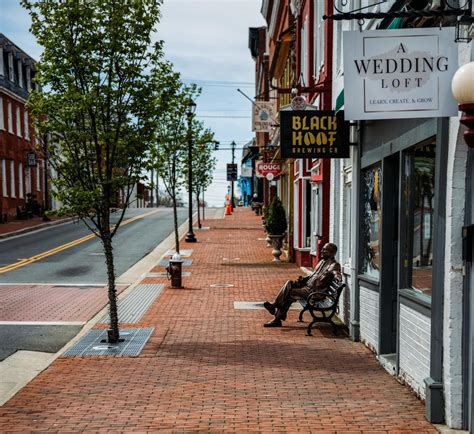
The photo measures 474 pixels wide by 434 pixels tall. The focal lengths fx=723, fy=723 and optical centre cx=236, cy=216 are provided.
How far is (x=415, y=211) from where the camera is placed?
780 centimetres

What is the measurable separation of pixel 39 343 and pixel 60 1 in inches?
199

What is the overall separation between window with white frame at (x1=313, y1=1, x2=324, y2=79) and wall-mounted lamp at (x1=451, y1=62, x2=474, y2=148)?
11462 millimetres

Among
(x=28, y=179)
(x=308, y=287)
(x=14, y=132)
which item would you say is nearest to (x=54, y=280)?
(x=308, y=287)

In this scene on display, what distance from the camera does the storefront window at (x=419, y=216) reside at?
7.21m

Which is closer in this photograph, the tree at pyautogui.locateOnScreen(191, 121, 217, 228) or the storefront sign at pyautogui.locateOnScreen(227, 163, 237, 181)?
the tree at pyautogui.locateOnScreen(191, 121, 217, 228)

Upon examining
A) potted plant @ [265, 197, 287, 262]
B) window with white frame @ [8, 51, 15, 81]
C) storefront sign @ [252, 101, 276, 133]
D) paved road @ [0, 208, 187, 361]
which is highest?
window with white frame @ [8, 51, 15, 81]

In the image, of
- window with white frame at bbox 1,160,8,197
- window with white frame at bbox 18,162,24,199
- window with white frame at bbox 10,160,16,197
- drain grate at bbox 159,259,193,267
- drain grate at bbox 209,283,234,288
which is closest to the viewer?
drain grate at bbox 209,283,234,288

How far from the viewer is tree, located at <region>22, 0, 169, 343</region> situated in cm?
1035

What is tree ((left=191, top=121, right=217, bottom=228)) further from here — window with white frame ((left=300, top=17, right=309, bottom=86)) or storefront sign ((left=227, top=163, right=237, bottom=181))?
storefront sign ((left=227, top=163, right=237, bottom=181))

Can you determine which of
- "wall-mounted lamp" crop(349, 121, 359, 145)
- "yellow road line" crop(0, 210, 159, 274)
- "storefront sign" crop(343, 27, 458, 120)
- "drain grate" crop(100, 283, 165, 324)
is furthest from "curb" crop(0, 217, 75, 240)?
"storefront sign" crop(343, 27, 458, 120)

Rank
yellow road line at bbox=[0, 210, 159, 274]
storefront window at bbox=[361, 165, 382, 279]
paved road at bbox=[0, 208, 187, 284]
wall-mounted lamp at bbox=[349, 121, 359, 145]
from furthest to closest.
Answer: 1. yellow road line at bbox=[0, 210, 159, 274]
2. paved road at bbox=[0, 208, 187, 284]
3. wall-mounted lamp at bbox=[349, 121, 359, 145]
4. storefront window at bbox=[361, 165, 382, 279]

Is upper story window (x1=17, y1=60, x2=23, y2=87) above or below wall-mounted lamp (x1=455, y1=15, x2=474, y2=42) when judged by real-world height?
above

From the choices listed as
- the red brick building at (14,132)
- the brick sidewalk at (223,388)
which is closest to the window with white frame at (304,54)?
the brick sidewalk at (223,388)

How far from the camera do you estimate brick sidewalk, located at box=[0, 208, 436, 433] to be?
6.56 m
